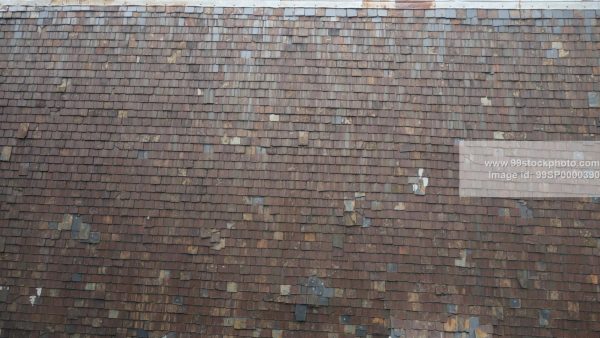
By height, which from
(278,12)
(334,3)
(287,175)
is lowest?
(287,175)

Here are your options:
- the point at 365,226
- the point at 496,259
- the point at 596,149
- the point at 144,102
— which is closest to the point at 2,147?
the point at 144,102

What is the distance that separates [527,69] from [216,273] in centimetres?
319

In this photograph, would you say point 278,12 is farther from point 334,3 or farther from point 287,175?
point 287,175

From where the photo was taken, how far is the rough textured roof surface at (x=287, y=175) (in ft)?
13.3

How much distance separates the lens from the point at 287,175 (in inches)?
167

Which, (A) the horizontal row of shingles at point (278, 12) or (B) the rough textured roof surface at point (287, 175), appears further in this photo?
(A) the horizontal row of shingles at point (278, 12)

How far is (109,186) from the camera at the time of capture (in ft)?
14.1

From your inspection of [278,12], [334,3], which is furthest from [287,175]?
[334,3]

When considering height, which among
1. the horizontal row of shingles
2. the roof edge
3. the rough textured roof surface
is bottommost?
the rough textured roof surface

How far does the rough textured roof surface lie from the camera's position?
13.3 feet

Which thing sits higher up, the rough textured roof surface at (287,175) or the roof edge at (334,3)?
Result: the roof edge at (334,3)

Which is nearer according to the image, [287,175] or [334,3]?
[287,175]

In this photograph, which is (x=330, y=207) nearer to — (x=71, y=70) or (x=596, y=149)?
(x=596, y=149)

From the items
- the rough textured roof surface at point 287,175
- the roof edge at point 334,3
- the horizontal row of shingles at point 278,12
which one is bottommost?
the rough textured roof surface at point 287,175
